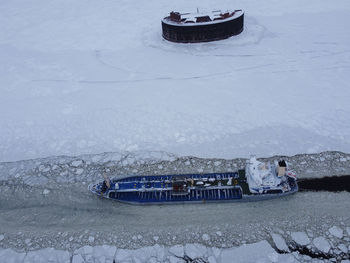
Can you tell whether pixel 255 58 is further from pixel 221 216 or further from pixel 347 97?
pixel 221 216

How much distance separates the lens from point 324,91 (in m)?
12.0

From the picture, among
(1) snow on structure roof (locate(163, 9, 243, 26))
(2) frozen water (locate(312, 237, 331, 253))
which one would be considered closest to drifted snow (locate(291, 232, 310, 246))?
(2) frozen water (locate(312, 237, 331, 253))

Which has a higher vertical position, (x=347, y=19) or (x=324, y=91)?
(x=347, y=19)

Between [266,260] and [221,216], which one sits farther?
[221,216]

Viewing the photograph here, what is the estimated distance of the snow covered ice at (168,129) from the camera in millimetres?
7363

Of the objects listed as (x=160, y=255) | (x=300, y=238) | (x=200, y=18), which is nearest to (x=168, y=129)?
(x=160, y=255)

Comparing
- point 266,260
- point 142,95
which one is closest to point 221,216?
point 266,260

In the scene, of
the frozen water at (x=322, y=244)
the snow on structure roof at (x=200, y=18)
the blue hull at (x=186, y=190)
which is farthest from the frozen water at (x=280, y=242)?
the snow on structure roof at (x=200, y=18)

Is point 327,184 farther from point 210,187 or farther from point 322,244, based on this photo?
point 210,187

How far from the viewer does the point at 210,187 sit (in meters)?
8.13

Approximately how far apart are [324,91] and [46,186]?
1177 cm

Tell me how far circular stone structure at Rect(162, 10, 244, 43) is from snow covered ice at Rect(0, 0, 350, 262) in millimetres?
611

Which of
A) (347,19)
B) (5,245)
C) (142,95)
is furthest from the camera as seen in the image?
(347,19)

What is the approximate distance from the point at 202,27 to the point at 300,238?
39.9 feet
